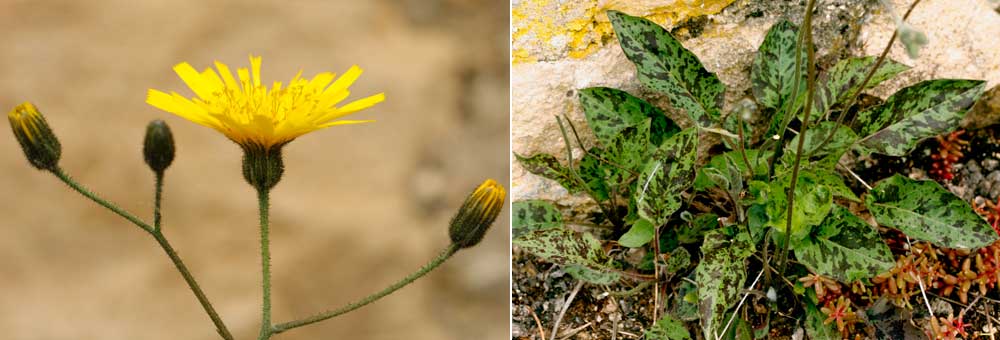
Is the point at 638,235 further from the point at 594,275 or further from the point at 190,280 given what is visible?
the point at 190,280

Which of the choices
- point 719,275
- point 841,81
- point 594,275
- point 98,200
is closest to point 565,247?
point 594,275

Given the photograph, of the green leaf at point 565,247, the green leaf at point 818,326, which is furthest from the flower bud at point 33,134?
the green leaf at point 818,326

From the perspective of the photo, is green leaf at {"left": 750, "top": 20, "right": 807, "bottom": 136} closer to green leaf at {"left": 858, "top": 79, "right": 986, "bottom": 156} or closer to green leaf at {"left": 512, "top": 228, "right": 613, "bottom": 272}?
green leaf at {"left": 858, "top": 79, "right": 986, "bottom": 156}

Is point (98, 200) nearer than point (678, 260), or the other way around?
point (98, 200)

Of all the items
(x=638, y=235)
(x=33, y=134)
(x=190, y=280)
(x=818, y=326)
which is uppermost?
(x=33, y=134)

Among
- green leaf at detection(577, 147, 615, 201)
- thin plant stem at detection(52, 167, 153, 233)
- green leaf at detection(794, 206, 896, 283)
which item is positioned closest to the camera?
thin plant stem at detection(52, 167, 153, 233)

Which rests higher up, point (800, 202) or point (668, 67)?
point (668, 67)

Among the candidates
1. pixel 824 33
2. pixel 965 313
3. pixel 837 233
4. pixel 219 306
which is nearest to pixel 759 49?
pixel 824 33

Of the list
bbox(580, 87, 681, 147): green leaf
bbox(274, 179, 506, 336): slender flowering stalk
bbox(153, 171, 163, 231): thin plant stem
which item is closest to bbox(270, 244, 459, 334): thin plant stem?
bbox(274, 179, 506, 336): slender flowering stalk
